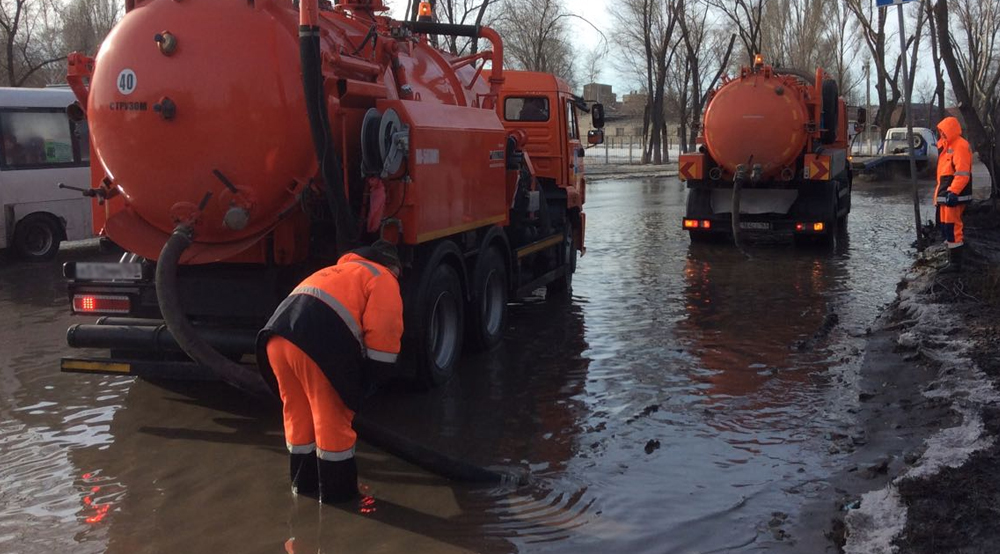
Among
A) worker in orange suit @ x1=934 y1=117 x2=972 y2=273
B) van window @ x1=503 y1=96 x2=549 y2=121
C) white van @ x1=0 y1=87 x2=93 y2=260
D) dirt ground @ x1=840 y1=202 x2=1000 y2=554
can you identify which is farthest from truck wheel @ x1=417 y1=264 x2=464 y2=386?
white van @ x1=0 y1=87 x2=93 y2=260

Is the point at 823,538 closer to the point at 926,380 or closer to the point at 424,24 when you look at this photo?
the point at 926,380

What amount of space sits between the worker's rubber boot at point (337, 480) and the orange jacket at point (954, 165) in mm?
8511

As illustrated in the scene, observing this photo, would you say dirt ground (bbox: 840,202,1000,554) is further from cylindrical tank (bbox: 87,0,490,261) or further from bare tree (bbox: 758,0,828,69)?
bare tree (bbox: 758,0,828,69)

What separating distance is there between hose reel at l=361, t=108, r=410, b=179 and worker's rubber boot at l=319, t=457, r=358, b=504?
1.87 m

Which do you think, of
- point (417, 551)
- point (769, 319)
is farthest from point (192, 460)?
point (769, 319)

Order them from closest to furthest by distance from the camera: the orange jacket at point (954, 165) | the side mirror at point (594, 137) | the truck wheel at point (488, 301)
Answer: the truck wheel at point (488, 301) → the orange jacket at point (954, 165) → the side mirror at point (594, 137)

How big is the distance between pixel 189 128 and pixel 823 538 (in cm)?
422

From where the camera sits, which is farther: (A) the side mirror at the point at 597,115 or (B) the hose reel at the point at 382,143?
(A) the side mirror at the point at 597,115

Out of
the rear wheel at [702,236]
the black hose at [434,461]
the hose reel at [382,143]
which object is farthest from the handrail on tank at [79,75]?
the rear wheel at [702,236]

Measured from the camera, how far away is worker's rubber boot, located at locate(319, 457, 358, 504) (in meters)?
4.60

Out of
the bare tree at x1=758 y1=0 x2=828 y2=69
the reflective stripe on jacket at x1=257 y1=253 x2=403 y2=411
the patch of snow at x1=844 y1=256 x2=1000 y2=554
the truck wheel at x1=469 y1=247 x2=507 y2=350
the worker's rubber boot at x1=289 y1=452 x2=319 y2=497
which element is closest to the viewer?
the patch of snow at x1=844 y1=256 x2=1000 y2=554

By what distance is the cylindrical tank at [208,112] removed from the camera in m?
5.45

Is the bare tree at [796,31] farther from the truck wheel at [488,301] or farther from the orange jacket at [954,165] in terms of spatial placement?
the truck wheel at [488,301]

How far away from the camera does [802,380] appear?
6918 millimetres
